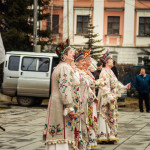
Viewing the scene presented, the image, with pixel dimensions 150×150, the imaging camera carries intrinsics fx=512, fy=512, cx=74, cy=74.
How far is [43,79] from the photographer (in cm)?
2042

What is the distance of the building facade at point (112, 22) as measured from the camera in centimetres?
4184

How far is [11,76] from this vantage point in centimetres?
2084

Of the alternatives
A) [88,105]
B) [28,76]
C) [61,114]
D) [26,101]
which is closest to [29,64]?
[28,76]

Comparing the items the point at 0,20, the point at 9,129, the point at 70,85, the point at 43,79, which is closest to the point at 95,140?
the point at 70,85

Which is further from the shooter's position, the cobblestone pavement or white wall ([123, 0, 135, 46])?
white wall ([123, 0, 135, 46])

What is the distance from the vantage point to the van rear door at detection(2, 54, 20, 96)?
818 inches

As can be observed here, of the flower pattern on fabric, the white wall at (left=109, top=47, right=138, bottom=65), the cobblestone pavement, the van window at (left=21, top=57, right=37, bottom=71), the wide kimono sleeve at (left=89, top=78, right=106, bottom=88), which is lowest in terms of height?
the cobblestone pavement

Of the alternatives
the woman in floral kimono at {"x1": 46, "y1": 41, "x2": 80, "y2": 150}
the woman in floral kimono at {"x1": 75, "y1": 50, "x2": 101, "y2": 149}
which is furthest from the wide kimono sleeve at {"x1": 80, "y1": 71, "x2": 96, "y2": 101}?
the woman in floral kimono at {"x1": 46, "y1": 41, "x2": 80, "y2": 150}

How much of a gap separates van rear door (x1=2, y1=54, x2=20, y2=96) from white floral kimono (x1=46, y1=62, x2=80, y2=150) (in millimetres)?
13204

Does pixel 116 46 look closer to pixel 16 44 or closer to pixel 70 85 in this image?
pixel 16 44

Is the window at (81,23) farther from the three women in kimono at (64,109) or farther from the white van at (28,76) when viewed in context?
the three women in kimono at (64,109)

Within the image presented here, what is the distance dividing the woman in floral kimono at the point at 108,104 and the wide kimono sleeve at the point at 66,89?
9.55 feet

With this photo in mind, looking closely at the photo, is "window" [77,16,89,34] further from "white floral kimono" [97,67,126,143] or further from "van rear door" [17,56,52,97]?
"white floral kimono" [97,67,126,143]

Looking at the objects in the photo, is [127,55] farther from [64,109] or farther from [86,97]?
[64,109]
